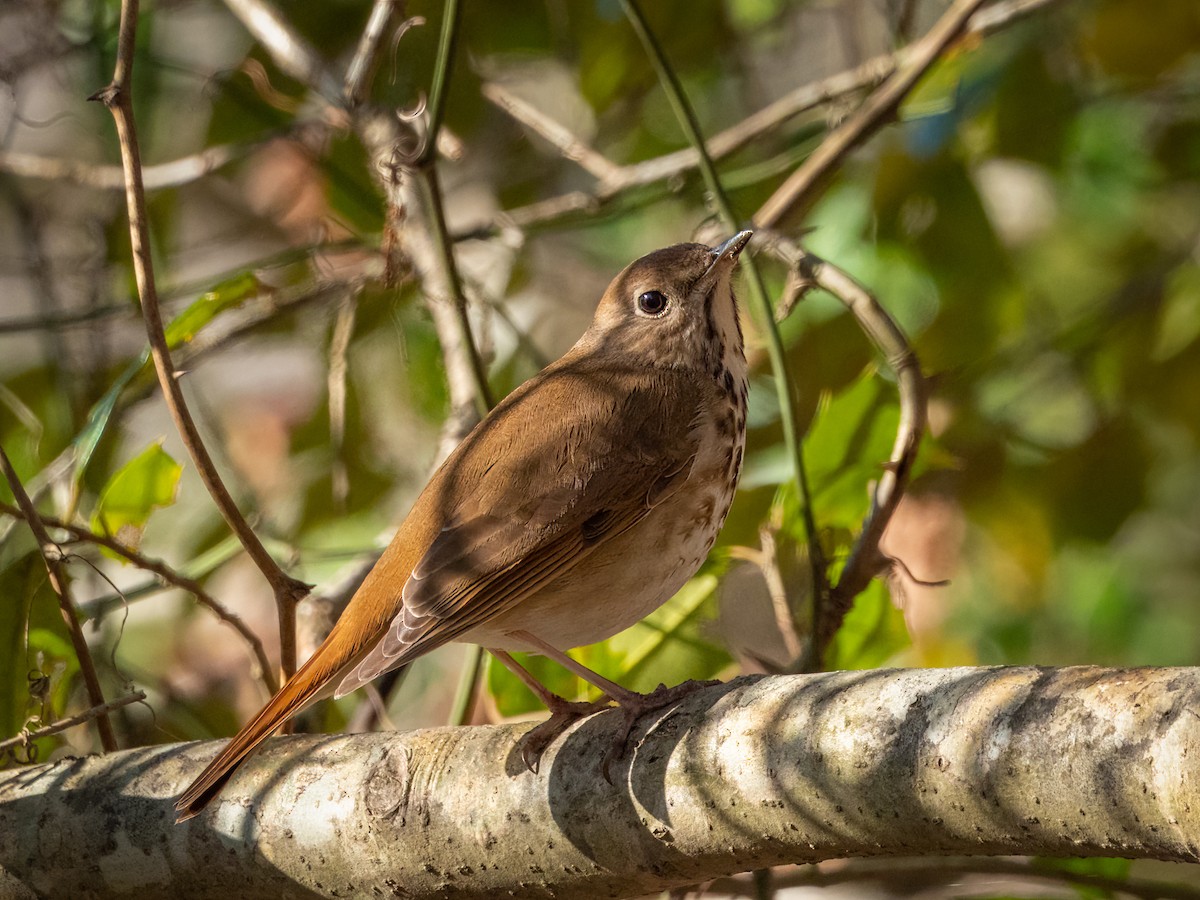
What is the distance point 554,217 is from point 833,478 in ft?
5.18

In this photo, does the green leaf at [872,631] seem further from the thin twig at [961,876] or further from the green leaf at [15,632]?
the green leaf at [15,632]

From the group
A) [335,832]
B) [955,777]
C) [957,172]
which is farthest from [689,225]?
[955,777]

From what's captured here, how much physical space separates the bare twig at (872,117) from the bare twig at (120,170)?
164 centimetres

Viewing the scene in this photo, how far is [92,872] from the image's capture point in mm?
2139

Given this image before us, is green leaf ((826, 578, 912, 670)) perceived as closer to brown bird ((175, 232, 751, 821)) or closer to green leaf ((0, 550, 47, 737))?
brown bird ((175, 232, 751, 821))

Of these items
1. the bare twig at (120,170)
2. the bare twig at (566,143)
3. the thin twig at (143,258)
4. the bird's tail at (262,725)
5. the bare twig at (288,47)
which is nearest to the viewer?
A: the bird's tail at (262,725)

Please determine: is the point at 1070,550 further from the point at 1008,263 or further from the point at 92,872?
the point at 92,872

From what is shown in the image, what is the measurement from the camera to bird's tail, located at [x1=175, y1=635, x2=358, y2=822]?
6.68ft

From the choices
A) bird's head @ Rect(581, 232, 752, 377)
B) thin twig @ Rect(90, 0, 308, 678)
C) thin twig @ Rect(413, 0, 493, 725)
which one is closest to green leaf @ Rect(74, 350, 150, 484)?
thin twig @ Rect(90, 0, 308, 678)

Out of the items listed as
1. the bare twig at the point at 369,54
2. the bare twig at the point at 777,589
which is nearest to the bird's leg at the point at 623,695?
the bare twig at the point at 777,589

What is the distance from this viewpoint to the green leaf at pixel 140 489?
274cm

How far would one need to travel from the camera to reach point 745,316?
14.3ft

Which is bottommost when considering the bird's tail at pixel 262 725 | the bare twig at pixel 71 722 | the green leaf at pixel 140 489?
the bird's tail at pixel 262 725

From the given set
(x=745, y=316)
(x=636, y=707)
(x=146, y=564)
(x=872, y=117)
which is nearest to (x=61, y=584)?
(x=146, y=564)
